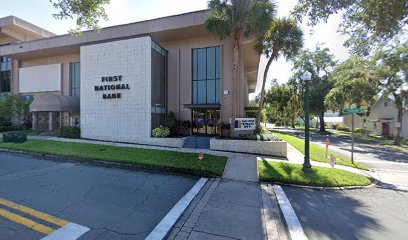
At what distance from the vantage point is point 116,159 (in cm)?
991

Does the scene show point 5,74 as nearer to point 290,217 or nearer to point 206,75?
point 206,75

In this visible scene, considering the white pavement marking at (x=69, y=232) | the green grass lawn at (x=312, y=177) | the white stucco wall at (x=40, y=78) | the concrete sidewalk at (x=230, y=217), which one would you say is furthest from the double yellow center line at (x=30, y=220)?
the white stucco wall at (x=40, y=78)

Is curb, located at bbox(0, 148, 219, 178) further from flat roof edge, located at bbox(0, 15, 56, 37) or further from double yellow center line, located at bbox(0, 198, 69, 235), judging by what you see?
flat roof edge, located at bbox(0, 15, 56, 37)

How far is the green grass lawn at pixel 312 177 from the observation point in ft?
24.6

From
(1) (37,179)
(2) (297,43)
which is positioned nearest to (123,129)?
(1) (37,179)

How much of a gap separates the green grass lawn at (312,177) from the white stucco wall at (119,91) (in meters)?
9.32

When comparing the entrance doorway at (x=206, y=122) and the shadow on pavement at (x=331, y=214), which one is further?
the entrance doorway at (x=206, y=122)

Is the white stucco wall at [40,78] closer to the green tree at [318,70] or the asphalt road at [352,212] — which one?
the asphalt road at [352,212]

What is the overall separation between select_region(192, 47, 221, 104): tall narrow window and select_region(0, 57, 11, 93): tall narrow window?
26.3 meters

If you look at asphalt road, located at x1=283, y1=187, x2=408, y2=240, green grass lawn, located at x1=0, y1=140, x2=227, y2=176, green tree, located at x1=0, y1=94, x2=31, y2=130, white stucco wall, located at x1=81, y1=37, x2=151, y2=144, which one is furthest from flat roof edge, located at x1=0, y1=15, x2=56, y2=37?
asphalt road, located at x1=283, y1=187, x2=408, y2=240

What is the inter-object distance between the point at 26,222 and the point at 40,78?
26.2 metres

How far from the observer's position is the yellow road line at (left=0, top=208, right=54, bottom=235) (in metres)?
3.93

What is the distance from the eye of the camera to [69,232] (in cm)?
388

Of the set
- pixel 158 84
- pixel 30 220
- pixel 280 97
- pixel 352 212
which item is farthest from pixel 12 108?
pixel 280 97
